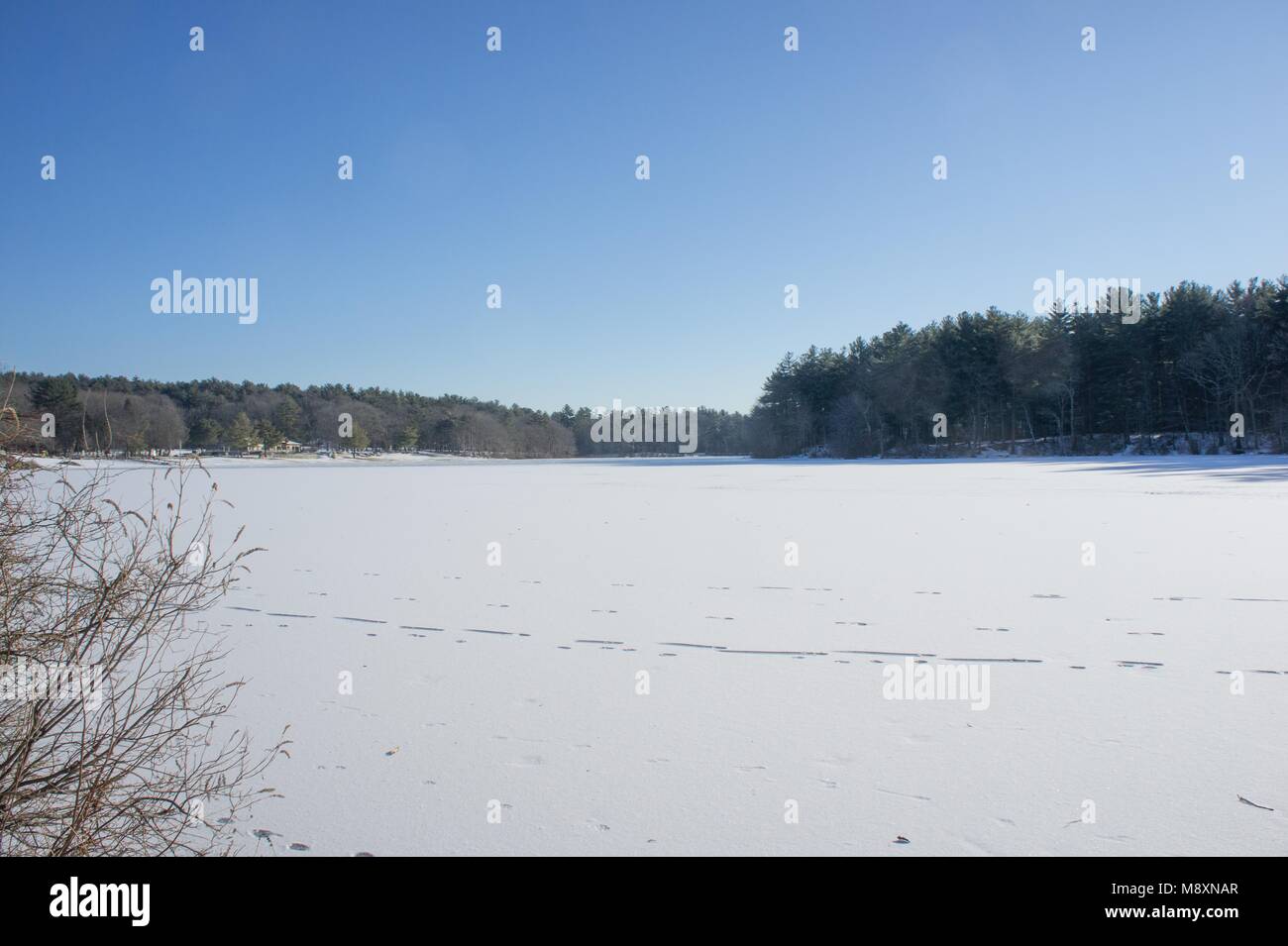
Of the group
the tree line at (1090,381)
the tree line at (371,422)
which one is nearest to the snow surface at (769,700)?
the tree line at (1090,381)

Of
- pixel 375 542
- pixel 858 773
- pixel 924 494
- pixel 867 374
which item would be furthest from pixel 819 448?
pixel 858 773

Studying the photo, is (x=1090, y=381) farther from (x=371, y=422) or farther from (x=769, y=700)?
(x=371, y=422)

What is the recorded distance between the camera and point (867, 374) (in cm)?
6069

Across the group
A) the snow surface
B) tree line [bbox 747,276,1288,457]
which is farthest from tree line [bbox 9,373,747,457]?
the snow surface

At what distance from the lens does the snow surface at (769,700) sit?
248 cm

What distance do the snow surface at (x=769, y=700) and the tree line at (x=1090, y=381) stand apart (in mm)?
39291

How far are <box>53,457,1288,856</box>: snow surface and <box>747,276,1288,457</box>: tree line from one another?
39.3m

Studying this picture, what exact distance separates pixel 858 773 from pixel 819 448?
223 feet

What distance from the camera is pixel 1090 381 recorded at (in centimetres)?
4866

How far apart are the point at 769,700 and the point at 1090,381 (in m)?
54.7

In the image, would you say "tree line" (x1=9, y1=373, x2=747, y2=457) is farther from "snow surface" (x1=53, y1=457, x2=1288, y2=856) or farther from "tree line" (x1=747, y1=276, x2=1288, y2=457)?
"snow surface" (x1=53, y1=457, x2=1288, y2=856)

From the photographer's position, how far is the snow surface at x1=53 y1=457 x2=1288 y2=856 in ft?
8.13

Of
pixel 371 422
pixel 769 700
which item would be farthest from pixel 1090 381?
pixel 371 422
